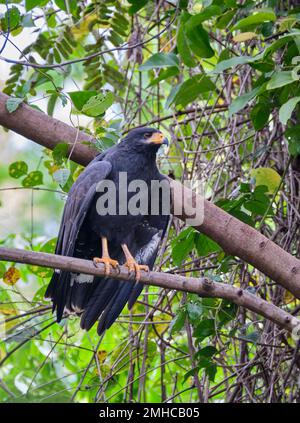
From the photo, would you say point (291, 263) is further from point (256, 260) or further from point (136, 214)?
point (136, 214)

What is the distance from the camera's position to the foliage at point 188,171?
12.3 feet

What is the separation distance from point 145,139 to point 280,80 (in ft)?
5.09

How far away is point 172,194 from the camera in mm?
4098

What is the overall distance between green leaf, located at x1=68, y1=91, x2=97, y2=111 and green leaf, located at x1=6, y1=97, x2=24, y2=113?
322mm

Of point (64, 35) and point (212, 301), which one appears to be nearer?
point (212, 301)

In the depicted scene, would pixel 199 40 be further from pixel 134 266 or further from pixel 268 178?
pixel 134 266

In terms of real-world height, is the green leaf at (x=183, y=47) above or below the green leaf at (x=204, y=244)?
above

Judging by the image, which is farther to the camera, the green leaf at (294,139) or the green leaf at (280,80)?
the green leaf at (294,139)

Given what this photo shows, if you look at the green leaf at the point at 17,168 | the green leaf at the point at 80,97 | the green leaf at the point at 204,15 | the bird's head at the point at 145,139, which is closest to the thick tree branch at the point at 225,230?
the green leaf at the point at 80,97

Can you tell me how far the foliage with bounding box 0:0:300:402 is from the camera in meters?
3.74

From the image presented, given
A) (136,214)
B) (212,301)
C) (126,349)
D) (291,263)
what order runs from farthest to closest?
(126,349) → (136,214) → (212,301) → (291,263)

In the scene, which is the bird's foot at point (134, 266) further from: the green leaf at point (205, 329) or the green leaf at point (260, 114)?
the green leaf at point (260, 114)
